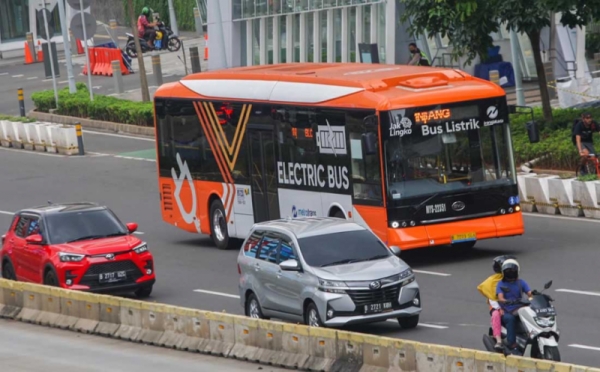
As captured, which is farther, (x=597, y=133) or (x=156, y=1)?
(x=156, y=1)

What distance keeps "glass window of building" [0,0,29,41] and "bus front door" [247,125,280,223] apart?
164 feet

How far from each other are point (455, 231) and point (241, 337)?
6551mm

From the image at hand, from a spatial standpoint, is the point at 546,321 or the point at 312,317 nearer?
the point at 546,321

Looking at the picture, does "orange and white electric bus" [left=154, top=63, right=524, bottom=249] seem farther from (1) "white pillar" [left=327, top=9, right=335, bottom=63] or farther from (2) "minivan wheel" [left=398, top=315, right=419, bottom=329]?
(1) "white pillar" [left=327, top=9, right=335, bottom=63]

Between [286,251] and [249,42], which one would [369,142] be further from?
[249,42]

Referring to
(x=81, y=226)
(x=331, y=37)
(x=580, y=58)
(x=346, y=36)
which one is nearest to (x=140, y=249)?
(x=81, y=226)

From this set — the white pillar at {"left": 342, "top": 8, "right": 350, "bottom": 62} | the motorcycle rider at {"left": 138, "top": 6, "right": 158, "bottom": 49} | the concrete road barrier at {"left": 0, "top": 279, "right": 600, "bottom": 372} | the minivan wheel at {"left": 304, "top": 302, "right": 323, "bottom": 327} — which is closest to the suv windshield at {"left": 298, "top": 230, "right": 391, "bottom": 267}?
the minivan wheel at {"left": 304, "top": 302, "right": 323, "bottom": 327}

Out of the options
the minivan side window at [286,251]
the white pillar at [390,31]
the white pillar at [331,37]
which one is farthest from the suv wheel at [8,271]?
the white pillar at [331,37]

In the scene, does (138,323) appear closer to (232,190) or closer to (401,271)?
(401,271)

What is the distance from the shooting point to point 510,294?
14.4 meters

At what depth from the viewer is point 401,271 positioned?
58.1 ft

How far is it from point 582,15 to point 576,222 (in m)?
7.87

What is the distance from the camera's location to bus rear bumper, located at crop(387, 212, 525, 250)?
22.5m

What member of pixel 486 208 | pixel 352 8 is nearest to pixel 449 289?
pixel 486 208
